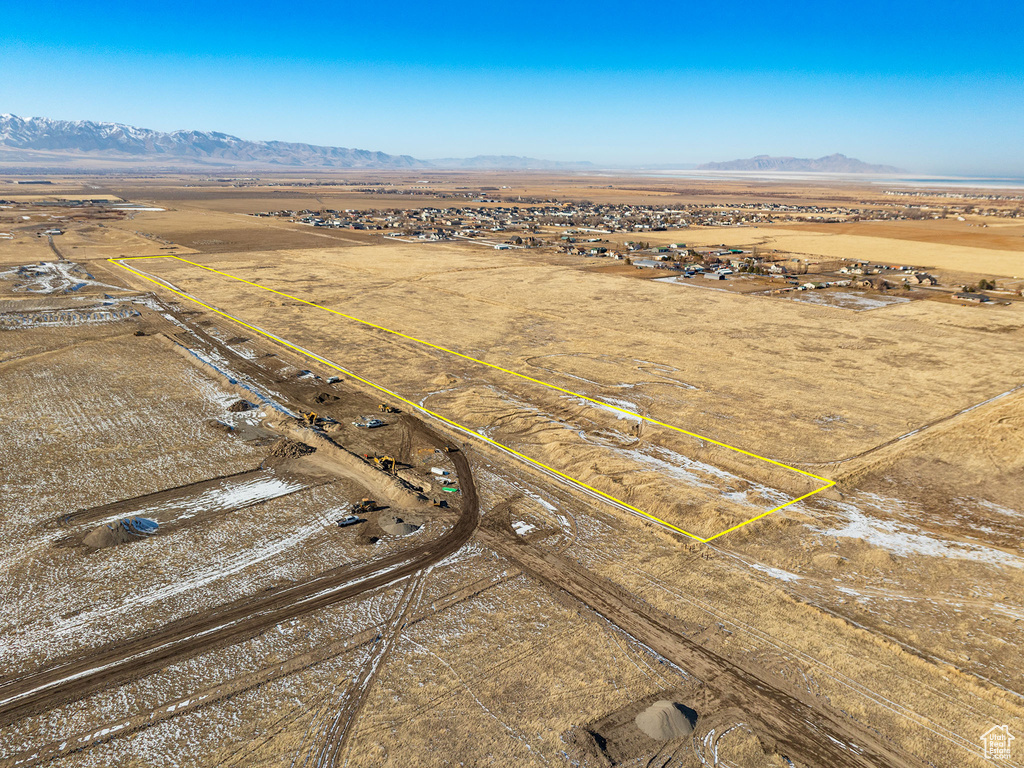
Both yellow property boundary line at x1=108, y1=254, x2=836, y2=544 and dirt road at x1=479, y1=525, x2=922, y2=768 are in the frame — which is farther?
yellow property boundary line at x1=108, y1=254, x2=836, y2=544

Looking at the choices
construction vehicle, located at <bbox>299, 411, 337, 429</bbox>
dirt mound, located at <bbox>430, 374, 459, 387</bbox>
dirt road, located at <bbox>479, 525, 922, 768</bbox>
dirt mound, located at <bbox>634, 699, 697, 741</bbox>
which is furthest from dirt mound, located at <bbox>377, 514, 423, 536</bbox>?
dirt mound, located at <bbox>430, 374, 459, 387</bbox>

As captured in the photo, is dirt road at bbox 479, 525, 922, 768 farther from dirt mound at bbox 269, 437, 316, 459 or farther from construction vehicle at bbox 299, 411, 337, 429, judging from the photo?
construction vehicle at bbox 299, 411, 337, 429

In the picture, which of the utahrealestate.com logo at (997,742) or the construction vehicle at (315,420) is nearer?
the utahrealestate.com logo at (997,742)

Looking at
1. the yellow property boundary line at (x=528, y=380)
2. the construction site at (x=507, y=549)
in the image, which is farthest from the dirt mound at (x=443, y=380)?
the yellow property boundary line at (x=528, y=380)

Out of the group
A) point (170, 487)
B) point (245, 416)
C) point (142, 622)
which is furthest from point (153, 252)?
point (142, 622)

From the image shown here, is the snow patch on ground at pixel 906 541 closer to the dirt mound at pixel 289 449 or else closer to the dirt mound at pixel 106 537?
the dirt mound at pixel 289 449

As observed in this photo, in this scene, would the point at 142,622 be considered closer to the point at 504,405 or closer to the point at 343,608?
the point at 343,608
